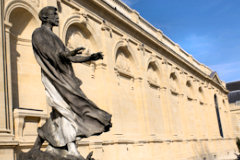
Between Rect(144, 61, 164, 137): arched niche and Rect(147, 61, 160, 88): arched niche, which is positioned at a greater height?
Rect(147, 61, 160, 88): arched niche

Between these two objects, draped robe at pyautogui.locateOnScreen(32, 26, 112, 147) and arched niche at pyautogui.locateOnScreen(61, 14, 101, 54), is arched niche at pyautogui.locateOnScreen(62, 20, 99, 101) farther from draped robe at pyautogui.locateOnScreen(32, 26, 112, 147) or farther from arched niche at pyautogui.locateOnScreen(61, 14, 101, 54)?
draped robe at pyautogui.locateOnScreen(32, 26, 112, 147)

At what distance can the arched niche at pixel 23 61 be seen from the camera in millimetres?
10155

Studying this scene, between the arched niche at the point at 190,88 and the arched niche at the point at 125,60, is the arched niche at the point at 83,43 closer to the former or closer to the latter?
the arched niche at the point at 125,60

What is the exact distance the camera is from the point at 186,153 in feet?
75.9

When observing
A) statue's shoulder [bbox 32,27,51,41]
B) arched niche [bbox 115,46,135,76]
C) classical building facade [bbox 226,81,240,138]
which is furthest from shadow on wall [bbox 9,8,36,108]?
classical building facade [bbox 226,81,240,138]

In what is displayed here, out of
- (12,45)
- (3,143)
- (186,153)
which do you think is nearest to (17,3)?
(12,45)

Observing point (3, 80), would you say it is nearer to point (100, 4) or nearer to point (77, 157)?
point (77, 157)

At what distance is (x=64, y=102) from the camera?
4.34 meters

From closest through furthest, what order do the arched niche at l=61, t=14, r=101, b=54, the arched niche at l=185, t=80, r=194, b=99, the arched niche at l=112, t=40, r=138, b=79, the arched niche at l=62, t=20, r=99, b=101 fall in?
the arched niche at l=61, t=14, r=101, b=54, the arched niche at l=62, t=20, r=99, b=101, the arched niche at l=112, t=40, r=138, b=79, the arched niche at l=185, t=80, r=194, b=99

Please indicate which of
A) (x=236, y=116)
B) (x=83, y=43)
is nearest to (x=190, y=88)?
(x=83, y=43)

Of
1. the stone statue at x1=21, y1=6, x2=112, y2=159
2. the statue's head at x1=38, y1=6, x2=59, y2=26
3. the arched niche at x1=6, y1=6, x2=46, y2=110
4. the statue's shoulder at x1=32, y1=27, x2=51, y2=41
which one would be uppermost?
the arched niche at x1=6, y1=6, x2=46, y2=110

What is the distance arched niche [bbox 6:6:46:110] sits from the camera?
10155mm

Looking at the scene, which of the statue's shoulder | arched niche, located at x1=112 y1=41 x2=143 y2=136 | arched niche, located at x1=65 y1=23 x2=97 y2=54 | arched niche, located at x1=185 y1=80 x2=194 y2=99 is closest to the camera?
the statue's shoulder

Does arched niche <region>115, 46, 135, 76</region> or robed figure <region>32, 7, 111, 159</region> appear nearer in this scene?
robed figure <region>32, 7, 111, 159</region>
